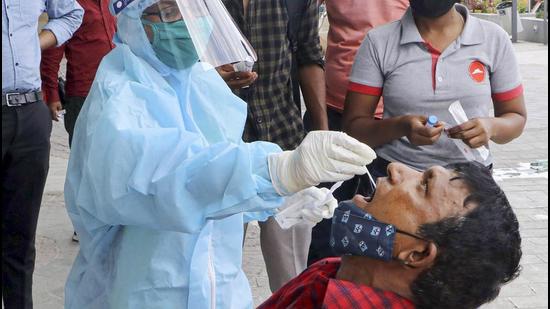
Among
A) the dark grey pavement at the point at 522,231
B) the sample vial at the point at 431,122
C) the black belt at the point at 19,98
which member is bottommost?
the dark grey pavement at the point at 522,231

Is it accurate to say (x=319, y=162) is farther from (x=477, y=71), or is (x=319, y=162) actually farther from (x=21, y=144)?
(x=21, y=144)

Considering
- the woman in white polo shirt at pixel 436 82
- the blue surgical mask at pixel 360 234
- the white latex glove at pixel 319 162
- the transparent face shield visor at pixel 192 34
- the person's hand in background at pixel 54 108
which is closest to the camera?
the white latex glove at pixel 319 162

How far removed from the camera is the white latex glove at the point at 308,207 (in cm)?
255

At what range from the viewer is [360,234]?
2242 mm

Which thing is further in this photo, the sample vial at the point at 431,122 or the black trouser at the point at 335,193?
the black trouser at the point at 335,193

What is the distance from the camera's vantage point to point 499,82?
3.44m

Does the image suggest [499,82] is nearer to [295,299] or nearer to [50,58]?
[295,299]

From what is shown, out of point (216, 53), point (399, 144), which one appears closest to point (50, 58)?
point (399, 144)

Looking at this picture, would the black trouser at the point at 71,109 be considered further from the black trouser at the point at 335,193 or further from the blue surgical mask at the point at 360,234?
the blue surgical mask at the point at 360,234

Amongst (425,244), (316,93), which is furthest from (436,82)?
(425,244)

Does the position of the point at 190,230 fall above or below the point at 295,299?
above

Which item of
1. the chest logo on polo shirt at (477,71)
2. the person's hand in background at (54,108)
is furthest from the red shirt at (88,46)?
the chest logo on polo shirt at (477,71)

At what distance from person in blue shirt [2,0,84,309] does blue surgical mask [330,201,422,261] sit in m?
2.02

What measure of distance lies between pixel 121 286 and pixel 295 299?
1.58 ft
